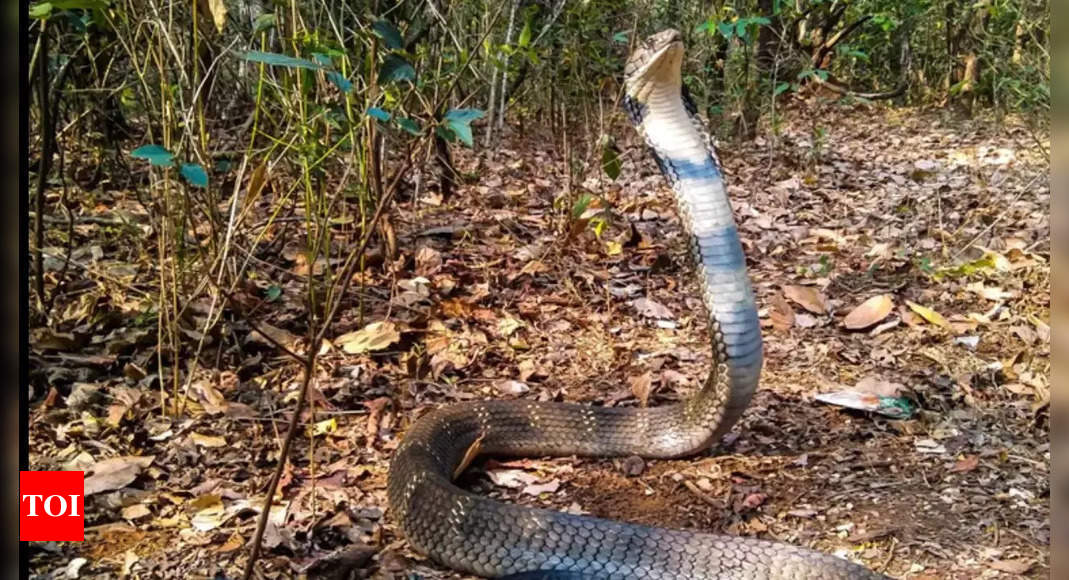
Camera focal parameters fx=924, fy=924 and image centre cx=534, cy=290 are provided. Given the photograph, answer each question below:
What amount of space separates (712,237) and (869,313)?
6.62 ft

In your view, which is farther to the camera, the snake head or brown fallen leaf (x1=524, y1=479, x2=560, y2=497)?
brown fallen leaf (x1=524, y1=479, x2=560, y2=497)

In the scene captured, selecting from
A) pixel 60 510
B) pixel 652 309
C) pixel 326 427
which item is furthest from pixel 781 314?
pixel 60 510

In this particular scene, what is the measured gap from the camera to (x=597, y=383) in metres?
4.54

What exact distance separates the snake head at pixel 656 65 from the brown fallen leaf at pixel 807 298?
2159 millimetres

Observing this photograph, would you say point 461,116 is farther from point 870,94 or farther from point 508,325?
point 870,94

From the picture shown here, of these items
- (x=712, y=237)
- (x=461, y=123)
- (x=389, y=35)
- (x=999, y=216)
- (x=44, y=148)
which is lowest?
(x=999, y=216)

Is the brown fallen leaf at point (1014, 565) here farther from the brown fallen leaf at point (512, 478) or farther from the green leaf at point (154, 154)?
the green leaf at point (154, 154)

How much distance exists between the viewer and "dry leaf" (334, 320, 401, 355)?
4414mm

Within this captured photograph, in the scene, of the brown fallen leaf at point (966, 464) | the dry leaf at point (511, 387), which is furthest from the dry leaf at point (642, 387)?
the brown fallen leaf at point (966, 464)

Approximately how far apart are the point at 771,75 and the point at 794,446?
5876 millimetres

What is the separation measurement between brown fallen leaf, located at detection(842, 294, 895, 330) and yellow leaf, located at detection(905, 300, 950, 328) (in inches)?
4.9

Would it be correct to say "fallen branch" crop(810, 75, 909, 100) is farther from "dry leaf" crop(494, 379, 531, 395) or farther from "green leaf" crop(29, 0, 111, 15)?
"green leaf" crop(29, 0, 111, 15)

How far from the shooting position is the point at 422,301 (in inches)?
198

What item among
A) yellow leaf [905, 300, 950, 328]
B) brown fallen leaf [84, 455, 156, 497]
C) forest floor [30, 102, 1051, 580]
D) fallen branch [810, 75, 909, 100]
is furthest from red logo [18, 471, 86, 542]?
fallen branch [810, 75, 909, 100]
